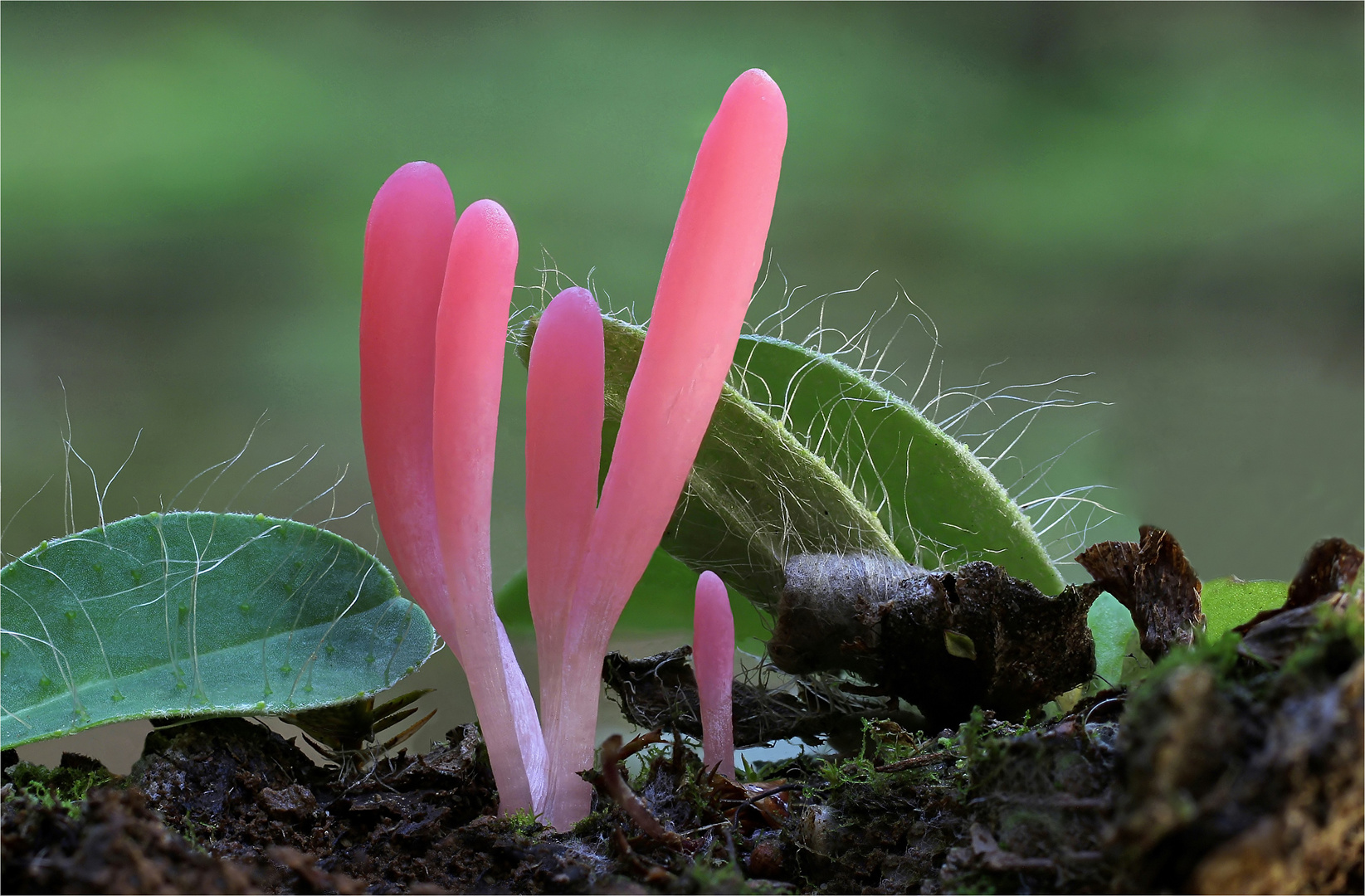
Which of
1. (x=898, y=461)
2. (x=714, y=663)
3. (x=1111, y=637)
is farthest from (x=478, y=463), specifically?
(x=1111, y=637)

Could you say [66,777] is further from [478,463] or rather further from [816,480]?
[816,480]

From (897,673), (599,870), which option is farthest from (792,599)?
(599,870)

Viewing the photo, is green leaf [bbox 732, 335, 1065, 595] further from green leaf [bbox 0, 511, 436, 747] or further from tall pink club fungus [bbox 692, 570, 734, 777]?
green leaf [bbox 0, 511, 436, 747]

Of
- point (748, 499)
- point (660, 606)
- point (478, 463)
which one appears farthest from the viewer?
point (660, 606)

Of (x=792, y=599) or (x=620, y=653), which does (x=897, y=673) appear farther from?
(x=620, y=653)

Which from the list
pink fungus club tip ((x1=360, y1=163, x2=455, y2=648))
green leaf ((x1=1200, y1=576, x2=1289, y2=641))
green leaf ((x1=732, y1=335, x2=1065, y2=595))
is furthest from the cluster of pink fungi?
green leaf ((x1=1200, y1=576, x2=1289, y2=641))

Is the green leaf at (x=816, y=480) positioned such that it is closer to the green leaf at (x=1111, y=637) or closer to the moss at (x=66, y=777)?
the green leaf at (x=1111, y=637)
